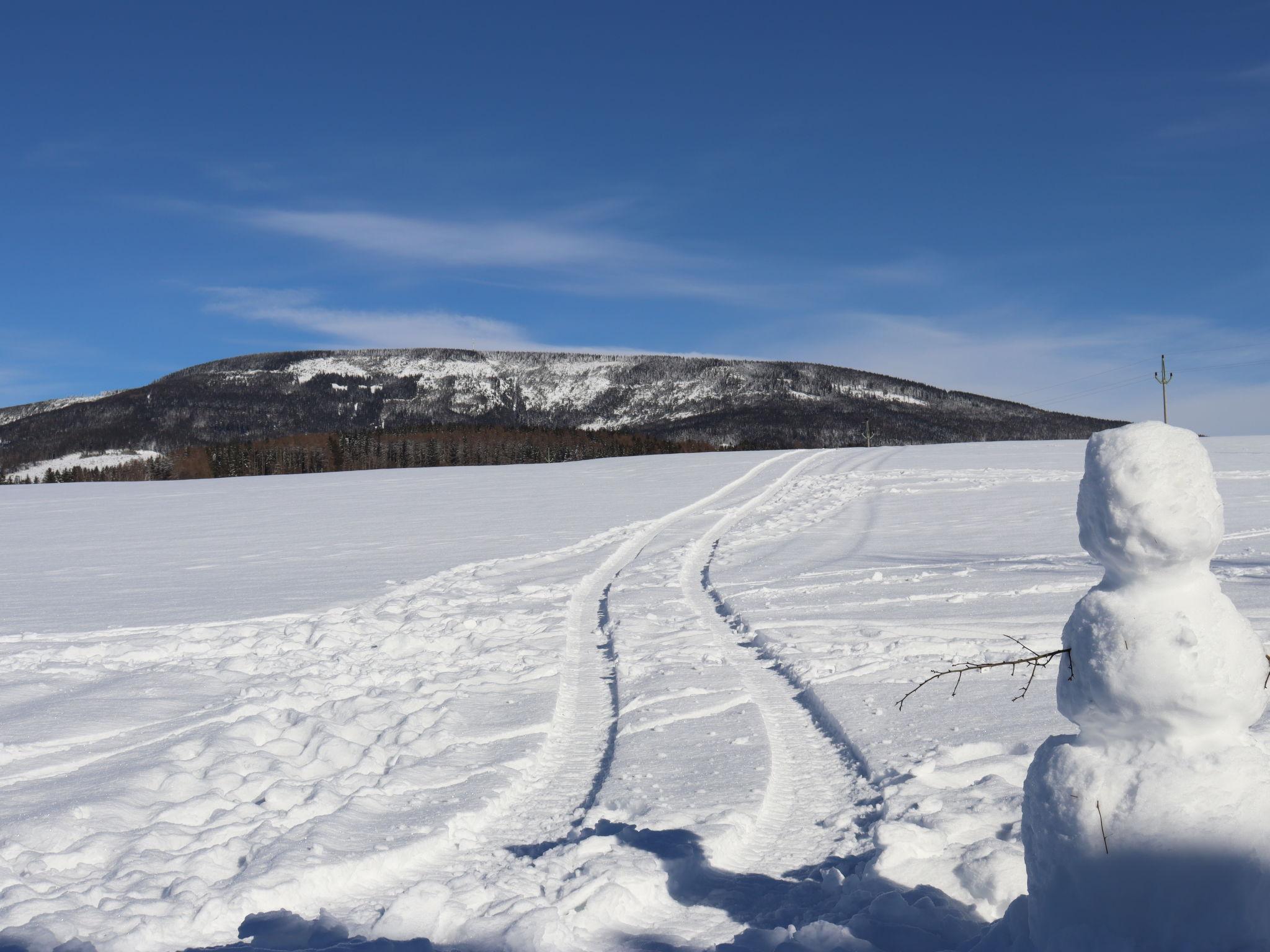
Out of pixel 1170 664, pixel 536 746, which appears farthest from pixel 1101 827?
pixel 536 746

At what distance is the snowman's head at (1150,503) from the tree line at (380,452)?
89003 mm

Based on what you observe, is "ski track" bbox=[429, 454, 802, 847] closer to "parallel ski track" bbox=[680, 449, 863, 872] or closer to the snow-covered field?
the snow-covered field

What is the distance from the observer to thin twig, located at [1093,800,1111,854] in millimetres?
2672

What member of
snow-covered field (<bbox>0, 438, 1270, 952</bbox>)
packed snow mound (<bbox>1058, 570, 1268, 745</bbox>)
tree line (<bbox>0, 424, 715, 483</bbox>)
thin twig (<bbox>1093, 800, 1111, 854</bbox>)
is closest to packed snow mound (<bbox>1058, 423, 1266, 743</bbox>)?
packed snow mound (<bbox>1058, 570, 1268, 745</bbox>)

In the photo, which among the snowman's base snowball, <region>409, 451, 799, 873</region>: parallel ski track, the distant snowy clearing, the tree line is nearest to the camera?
the snowman's base snowball

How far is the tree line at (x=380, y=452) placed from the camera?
9956 centimetres

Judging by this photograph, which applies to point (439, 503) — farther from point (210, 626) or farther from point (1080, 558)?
point (1080, 558)

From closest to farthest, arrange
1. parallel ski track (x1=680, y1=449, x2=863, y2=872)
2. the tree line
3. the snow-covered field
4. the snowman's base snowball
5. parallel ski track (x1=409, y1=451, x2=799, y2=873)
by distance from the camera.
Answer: the snowman's base snowball
the snow-covered field
parallel ski track (x1=680, y1=449, x2=863, y2=872)
parallel ski track (x1=409, y1=451, x2=799, y2=873)
the tree line

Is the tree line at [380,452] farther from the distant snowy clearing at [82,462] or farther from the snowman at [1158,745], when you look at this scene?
the snowman at [1158,745]

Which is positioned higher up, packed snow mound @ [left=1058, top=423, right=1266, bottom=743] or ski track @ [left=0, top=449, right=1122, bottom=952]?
packed snow mound @ [left=1058, top=423, right=1266, bottom=743]

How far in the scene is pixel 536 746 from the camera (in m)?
5.55

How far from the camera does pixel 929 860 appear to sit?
12.4 ft

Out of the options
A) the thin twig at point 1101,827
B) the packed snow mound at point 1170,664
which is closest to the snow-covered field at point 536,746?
the thin twig at point 1101,827

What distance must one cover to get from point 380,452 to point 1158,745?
105779mm
